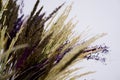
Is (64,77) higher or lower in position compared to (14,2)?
lower

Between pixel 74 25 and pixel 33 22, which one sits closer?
pixel 33 22

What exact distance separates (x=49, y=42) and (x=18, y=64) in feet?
0.28

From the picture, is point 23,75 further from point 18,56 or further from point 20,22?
point 20,22

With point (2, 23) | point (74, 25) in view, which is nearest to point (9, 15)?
point (2, 23)

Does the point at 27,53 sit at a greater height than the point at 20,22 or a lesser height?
lesser

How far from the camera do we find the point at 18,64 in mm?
446

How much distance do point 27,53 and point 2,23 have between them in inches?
3.0

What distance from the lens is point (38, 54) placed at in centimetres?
45

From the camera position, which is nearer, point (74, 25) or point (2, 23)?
point (2, 23)

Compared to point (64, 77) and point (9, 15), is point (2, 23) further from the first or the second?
point (64, 77)

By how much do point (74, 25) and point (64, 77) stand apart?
0.46 feet

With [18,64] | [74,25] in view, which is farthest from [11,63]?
[74,25]

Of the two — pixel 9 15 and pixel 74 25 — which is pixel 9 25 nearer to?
pixel 9 15

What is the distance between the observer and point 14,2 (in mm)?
514
